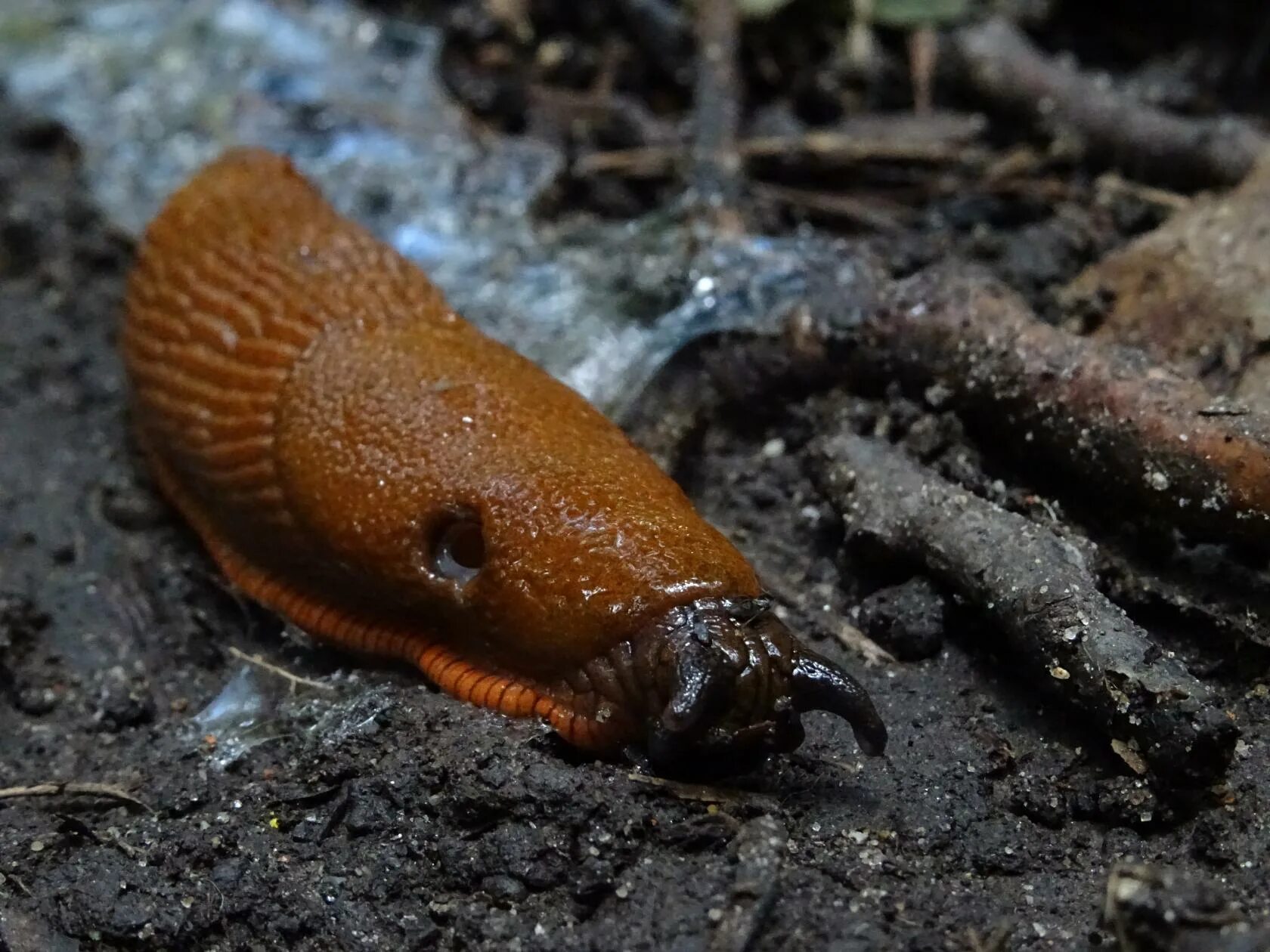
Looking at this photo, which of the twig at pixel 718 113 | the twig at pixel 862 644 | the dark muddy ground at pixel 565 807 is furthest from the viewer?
the twig at pixel 718 113

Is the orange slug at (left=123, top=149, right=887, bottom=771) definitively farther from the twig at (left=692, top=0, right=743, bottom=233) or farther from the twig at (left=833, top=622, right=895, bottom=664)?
the twig at (left=692, top=0, right=743, bottom=233)

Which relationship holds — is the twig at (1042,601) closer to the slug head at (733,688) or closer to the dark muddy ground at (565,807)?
the dark muddy ground at (565,807)

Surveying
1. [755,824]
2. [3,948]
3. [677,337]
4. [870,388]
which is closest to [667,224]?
[677,337]

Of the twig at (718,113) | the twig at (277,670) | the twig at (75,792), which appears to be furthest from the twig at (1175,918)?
the twig at (718,113)

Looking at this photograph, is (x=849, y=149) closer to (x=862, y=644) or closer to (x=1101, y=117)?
(x=1101, y=117)

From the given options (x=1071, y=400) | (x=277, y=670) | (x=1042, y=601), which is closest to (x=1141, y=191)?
(x=1071, y=400)

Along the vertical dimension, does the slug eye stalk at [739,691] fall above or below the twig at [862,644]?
above

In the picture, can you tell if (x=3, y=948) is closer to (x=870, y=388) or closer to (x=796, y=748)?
(x=796, y=748)
